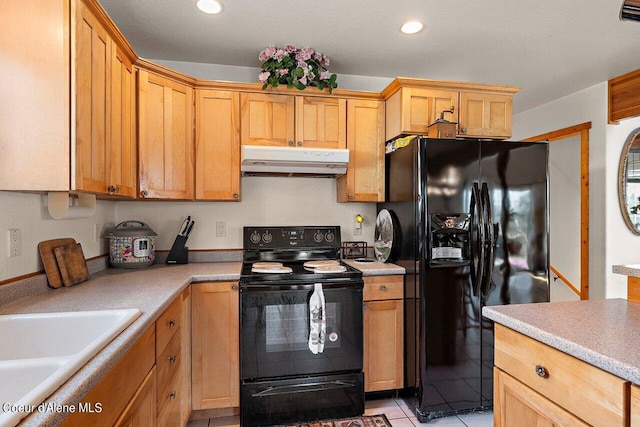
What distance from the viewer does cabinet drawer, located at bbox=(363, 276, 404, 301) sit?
89.3 inches

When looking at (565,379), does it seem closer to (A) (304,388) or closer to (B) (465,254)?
(B) (465,254)

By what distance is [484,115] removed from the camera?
256 cm

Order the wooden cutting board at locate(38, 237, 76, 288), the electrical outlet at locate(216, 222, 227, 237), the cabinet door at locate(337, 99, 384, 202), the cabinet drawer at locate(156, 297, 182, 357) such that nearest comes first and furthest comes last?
the cabinet drawer at locate(156, 297, 182, 357), the wooden cutting board at locate(38, 237, 76, 288), the cabinet door at locate(337, 99, 384, 202), the electrical outlet at locate(216, 222, 227, 237)

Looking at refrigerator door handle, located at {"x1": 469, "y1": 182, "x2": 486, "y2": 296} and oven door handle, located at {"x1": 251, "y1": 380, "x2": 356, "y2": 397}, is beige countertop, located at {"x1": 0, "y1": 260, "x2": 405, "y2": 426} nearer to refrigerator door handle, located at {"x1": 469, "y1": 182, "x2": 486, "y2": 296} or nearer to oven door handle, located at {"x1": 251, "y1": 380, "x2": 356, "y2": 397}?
refrigerator door handle, located at {"x1": 469, "y1": 182, "x2": 486, "y2": 296}

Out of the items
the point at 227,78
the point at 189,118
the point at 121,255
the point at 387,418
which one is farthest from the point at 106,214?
the point at 387,418

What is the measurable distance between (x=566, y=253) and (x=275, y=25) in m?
3.64

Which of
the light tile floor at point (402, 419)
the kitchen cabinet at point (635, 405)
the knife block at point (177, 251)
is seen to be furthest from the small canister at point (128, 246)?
the kitchen cabinet at point (635, 405)

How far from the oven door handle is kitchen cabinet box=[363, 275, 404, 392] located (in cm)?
22

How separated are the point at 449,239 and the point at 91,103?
2.01 m

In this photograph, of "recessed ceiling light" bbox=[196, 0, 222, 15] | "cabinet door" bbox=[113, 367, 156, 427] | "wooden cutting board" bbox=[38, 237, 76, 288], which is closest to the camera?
"cabinet door" bbox=[113, 367, 156, 427]

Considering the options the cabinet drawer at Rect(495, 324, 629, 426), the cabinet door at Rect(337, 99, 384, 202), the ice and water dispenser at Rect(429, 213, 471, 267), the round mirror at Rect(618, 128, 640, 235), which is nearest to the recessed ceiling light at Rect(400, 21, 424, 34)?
the cabinet door at Rect(337, 99, 384, 202)

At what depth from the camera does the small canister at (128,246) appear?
7.55ft

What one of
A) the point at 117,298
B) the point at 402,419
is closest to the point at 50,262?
the point at 117,298

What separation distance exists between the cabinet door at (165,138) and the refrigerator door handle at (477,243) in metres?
1.84
